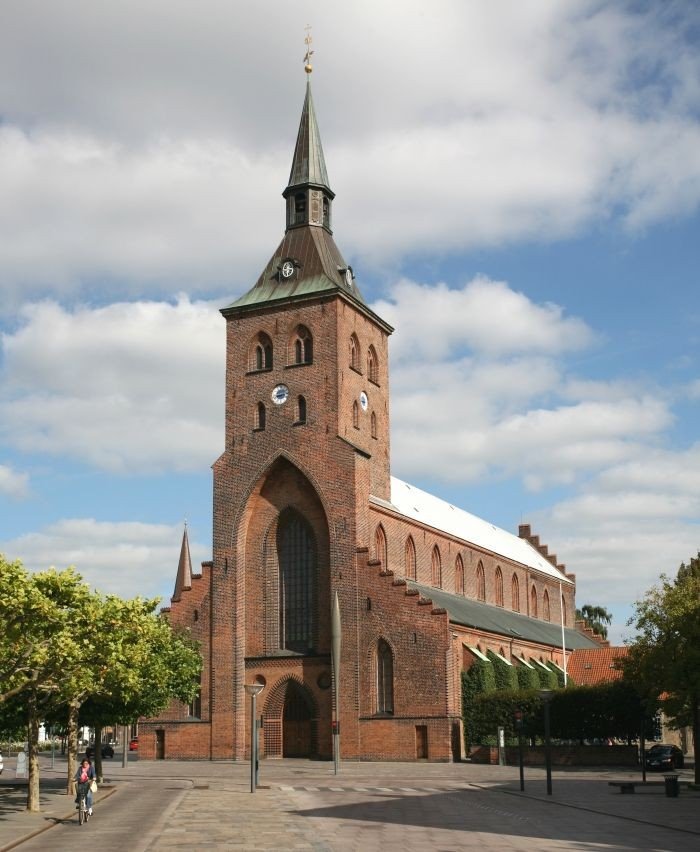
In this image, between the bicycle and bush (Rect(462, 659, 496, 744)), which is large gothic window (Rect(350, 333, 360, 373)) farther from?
the bicycle

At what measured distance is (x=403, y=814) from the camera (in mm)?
29734

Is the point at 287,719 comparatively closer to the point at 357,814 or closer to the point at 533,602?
the point at 357,814

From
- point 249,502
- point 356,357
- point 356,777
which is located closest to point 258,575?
point 249,502

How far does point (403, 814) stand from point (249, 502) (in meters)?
34.3

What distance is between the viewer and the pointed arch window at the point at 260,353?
215 feet

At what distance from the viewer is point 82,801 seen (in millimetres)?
28938

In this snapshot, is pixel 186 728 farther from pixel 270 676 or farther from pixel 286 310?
pixel 286 310

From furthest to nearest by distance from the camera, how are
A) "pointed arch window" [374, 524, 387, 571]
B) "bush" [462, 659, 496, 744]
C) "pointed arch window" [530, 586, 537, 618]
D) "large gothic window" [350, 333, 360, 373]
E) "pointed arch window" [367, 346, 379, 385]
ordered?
1. "pointed arch window" [530, 586, 537, 618]
2. "pointed arch window" [367, 346, 379, 385]
3. "large gothic window" [350, 333, 360, 373]
4. "pointed arch window" [374, 524, 387, 571]
5. "bush" [462, 659, 496, 744]

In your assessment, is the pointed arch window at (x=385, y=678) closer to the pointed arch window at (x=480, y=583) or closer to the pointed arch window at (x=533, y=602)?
the pointed arch window at (x=480, y=583)

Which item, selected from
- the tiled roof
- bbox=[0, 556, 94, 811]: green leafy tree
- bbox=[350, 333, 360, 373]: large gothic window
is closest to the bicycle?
bbox=[0, 556, 94, 811]: green leafy tree

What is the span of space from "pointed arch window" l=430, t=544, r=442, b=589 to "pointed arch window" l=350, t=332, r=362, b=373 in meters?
13.9

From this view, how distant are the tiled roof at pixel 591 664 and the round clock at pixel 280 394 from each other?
33.0m

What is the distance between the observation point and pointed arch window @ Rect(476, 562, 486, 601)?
262 feet

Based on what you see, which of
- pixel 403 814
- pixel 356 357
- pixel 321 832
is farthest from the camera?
pixel 356 357
